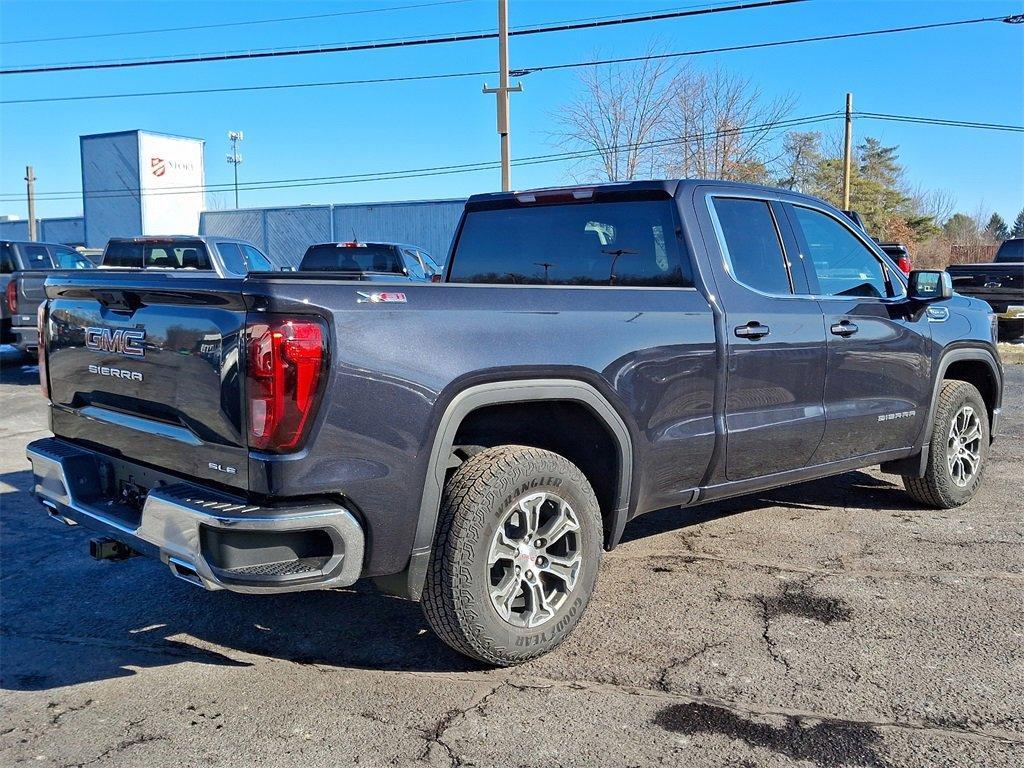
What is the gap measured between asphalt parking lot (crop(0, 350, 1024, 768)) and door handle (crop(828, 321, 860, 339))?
1226mm

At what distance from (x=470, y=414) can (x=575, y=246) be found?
1431 mm

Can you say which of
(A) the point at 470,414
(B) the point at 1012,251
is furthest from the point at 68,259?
(B) the point at 1012,251

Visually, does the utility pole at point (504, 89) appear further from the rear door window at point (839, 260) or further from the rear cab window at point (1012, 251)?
the rear door window at point (839, 260)

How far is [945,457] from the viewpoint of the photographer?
18.7 feet

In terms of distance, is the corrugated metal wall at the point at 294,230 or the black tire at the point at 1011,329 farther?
the corrugated metal wall at the point at 294,230

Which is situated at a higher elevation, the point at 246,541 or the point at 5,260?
the point at 5,260

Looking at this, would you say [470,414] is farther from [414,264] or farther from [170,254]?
[414,264]

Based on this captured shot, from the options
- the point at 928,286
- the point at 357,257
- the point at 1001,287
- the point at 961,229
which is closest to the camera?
the point at 928,286

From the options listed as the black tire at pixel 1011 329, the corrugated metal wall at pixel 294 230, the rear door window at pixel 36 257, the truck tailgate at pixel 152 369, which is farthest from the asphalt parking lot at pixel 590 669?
the corrugated metal wall at pixel 294 230

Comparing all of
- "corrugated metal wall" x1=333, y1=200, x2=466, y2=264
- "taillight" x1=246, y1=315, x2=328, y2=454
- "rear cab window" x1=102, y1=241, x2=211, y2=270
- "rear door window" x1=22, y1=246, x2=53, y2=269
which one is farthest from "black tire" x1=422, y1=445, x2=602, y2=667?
"corrugated metal wall" x1=333, y1=200, x2=466, y2=264

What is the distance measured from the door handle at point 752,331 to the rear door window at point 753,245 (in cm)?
22

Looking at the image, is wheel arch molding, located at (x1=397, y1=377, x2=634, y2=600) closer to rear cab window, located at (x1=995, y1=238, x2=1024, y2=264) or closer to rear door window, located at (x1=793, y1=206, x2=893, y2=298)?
rear door window, located at (x1=793, y1=206, x2=893, y2=298)

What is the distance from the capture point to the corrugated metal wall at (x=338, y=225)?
31.5 m

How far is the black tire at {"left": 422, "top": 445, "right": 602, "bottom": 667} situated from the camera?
3277 mm
